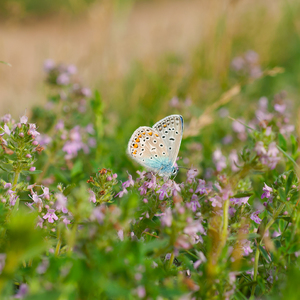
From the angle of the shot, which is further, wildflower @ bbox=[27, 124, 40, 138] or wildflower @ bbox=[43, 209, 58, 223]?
wildflower @ bbox=[27, 124, 40, 138]

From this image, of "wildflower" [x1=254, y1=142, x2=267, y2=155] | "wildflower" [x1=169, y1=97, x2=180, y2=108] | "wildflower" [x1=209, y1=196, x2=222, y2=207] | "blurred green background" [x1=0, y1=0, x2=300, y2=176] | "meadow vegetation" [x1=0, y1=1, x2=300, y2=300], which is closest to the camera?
"meadow vegetation" [x1=0, y1=1, x2=300, y2=300]

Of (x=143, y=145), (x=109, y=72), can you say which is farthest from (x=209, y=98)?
(x=143, y=145)

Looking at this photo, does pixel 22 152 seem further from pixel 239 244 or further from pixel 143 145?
pixel 239 244

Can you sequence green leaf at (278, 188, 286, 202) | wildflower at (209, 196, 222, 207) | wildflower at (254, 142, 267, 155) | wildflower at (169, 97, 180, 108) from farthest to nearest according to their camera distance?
1. wildflower at (169, 97, 180, 108)
2. green leaf at (278, 188, 286, 202)
3. wildflower at (209, 196, 222, 207)
4. wildflower at (254, 142, 267, 155)

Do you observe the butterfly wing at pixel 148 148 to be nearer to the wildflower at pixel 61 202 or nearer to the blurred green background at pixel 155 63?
the blurred green background at pixel 155 63

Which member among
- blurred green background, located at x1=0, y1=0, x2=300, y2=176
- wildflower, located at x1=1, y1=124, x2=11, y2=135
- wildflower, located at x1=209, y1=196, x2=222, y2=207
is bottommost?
blurred green background, located at x1=0, y1=0, x2=300, y2=176

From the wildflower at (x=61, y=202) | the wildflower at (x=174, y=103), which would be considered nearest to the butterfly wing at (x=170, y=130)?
the wildflower at (x=61, y=202)

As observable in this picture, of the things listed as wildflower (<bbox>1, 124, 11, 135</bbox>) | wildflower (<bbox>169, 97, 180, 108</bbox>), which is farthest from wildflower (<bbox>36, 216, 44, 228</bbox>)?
wildflower (<bbox>169, 97, 180, 108</bbox>)

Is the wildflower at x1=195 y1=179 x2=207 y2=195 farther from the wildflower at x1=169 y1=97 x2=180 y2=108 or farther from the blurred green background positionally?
the wildflower at x1=169 y1=97 x2=180 y2=108
